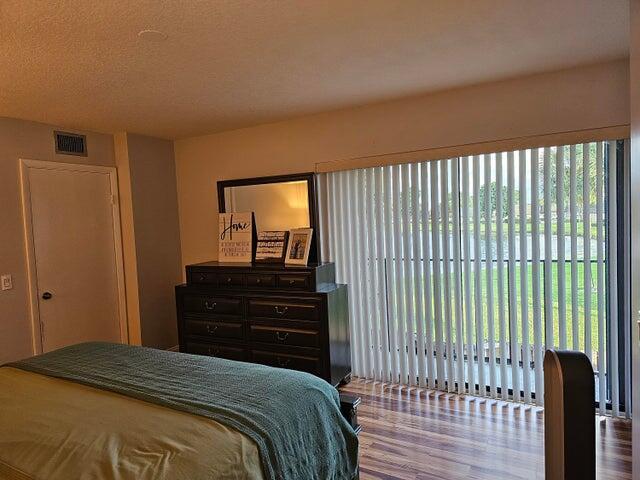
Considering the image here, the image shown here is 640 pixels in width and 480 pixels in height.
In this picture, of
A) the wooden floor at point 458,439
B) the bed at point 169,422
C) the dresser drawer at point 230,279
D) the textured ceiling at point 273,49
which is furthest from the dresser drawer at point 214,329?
the textured ceiling at point 273,49

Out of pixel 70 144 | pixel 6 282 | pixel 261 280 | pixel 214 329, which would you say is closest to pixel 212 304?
pixel 214 329

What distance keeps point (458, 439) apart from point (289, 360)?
1.38m

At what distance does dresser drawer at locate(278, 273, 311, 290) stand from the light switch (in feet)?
7.11

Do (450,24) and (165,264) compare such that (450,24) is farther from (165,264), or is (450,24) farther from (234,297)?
(165,264)

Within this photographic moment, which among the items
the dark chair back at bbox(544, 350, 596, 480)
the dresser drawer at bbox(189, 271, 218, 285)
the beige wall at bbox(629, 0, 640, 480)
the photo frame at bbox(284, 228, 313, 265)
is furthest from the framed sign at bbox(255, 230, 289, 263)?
the dark chair back at bbox(544, 350, 596, 480)

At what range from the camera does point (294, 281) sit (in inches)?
134

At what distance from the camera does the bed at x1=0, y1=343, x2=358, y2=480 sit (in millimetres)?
1333

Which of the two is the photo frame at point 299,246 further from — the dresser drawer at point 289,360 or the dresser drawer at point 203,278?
the dresser drawer at point 289,360

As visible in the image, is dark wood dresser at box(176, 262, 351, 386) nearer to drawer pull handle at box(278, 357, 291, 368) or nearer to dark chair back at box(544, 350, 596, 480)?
drawer pull handle at box(278, 357, 291, 368)

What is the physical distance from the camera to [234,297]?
3605 mm

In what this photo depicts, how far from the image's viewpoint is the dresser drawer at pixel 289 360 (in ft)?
10.7

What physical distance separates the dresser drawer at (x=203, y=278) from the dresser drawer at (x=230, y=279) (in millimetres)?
58

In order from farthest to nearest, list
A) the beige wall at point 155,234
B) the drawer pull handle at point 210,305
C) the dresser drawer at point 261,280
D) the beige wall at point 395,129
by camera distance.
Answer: the beige wall at point 155,234 → the drawer pull handle at point 210,305 → the dresser drawer at point 261,280 → the beige wall at point 395,129

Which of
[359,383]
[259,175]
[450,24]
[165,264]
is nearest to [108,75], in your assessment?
[259,175]
